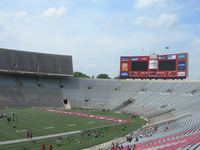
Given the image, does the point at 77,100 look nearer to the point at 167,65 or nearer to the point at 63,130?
the point at 167,65

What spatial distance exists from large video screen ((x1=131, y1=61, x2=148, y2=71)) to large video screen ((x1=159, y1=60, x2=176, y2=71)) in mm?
3515

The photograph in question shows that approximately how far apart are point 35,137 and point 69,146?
5.04m

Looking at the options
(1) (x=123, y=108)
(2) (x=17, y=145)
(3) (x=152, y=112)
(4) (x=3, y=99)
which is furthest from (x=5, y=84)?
(2) (x=17, y=145)

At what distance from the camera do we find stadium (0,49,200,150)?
42.2m

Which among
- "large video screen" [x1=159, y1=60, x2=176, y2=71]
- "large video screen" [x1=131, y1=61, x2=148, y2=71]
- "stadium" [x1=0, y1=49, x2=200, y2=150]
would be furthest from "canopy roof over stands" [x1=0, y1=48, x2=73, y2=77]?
"large video screen" [x1=159, y1=60, x2=176, y2=71]

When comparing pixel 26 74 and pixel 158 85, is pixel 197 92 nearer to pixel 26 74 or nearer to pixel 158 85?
pixel 158 85

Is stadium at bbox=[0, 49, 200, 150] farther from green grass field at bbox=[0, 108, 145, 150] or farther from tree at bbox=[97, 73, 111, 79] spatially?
tree at bbox=[97, 73, 111, 79]

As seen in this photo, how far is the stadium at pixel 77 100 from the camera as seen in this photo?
42.2 metres

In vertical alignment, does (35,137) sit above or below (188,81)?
below

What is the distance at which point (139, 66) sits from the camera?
6756 cm

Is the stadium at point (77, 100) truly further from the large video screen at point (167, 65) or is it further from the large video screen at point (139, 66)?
the large video screen at point (139, 66)

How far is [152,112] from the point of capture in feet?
188

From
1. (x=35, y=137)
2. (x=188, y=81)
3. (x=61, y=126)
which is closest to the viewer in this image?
(x=35, y=137)

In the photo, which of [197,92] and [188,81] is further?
[188,81]
